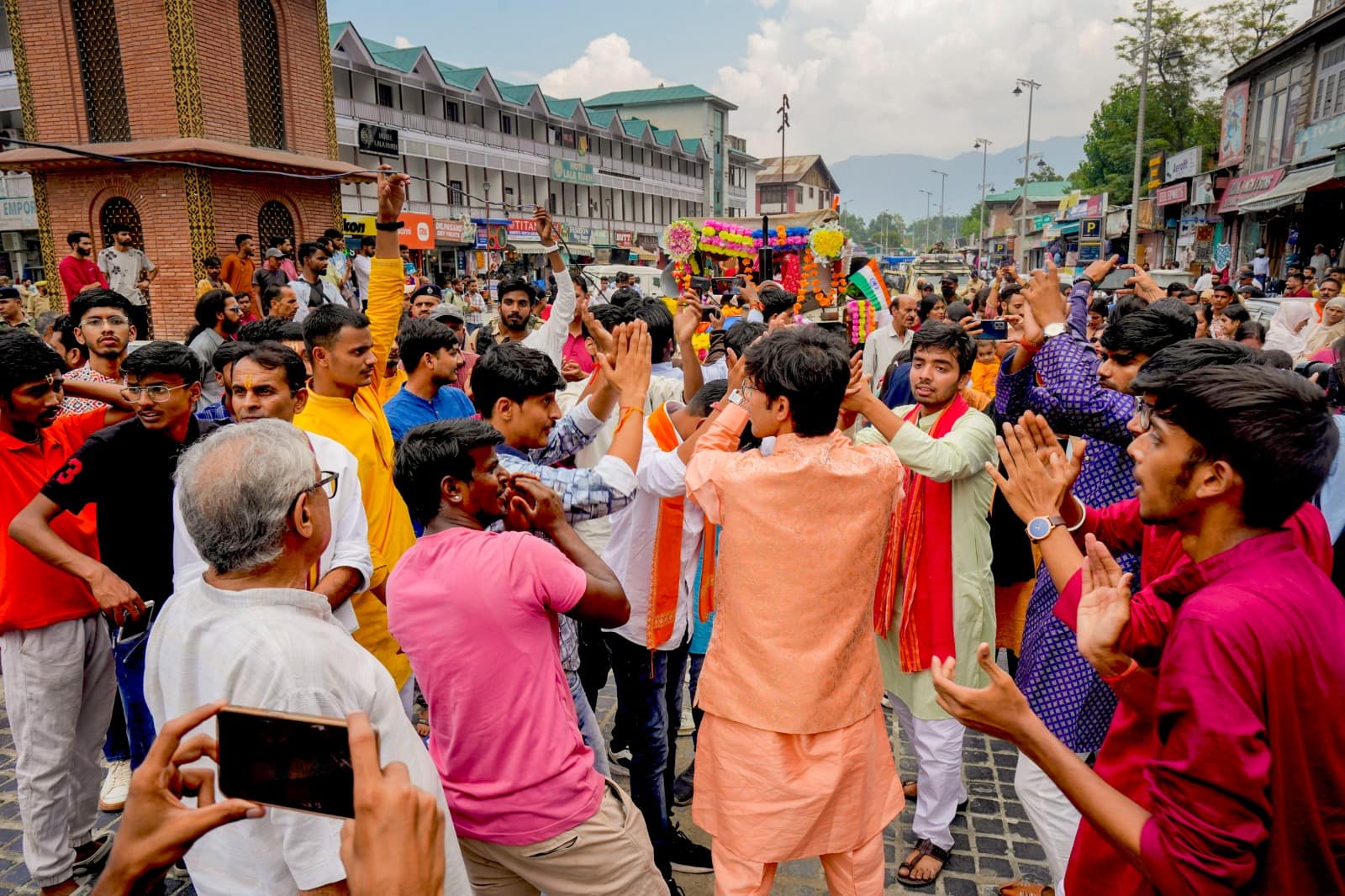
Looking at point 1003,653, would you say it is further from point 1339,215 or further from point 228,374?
point 1339,215

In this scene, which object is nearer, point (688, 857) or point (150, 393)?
point (150, 393)

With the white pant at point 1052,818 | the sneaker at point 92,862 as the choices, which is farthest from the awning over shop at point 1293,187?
the sneaker at point 92,862

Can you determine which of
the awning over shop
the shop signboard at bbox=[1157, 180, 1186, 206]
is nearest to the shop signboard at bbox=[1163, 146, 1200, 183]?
the shop signboard at bbox=[1157, 180, 1186, 206]

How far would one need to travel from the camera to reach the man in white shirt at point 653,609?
3.09 meters

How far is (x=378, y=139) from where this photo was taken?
97.5 ft

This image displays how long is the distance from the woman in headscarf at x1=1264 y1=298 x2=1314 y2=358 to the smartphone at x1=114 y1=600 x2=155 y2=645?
33.6 feet

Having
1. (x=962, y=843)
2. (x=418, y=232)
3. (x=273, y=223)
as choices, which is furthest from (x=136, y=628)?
(x=418, y=232)

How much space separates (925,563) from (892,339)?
16.2ft

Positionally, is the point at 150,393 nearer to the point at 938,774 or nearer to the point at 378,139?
the point at 938,774

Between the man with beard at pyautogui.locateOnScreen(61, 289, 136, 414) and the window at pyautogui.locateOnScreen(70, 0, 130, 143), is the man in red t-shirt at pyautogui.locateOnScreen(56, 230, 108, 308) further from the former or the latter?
the window at pyautogui.locateOnScreen(70, 0, 130, 143)

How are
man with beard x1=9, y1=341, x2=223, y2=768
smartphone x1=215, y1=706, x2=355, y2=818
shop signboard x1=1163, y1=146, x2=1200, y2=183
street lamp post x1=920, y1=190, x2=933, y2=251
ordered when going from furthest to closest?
Result: street lamp post x1=920, y1=190, x2=933, y2=251
shop signboard x1=1163, y1=146, x2=1200, y2=183
man with beard x1=9, y1=341, x2=223, y2=768
smartphone x1=215, y1=706, x2=355, y2=818

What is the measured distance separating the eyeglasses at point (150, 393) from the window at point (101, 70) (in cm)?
1518

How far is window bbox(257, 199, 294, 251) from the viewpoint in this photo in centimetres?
1620

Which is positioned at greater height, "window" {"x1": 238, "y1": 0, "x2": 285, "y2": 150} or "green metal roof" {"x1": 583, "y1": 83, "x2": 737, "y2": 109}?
"green metal roof" {"x1": 583, "y1": 83, "x2": 737, "y2": 109}
